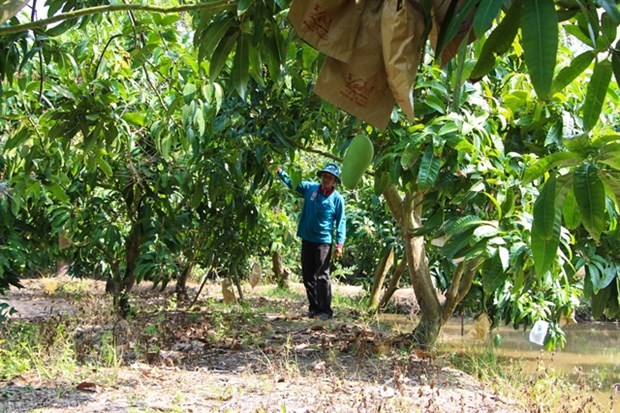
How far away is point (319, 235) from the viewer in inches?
205

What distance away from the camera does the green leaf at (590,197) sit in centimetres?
103

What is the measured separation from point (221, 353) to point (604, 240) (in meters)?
1.99

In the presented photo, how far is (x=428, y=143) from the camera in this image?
8.00ft

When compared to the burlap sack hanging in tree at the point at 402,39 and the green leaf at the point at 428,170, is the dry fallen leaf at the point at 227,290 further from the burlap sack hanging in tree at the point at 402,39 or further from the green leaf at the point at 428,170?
the burlap sack hanging in tree at the point at 402,39

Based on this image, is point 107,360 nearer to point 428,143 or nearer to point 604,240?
point 428,143

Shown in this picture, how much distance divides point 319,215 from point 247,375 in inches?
89.9

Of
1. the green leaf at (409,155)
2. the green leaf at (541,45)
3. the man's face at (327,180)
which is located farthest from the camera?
the man's face at (327,180)

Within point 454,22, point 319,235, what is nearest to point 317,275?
point 319,235

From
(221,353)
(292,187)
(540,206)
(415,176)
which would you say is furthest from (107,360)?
(540,206)

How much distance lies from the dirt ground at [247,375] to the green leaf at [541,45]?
5.49ft

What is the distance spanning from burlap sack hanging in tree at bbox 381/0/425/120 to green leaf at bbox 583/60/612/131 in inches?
10.8

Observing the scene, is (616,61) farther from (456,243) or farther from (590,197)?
(456,243)

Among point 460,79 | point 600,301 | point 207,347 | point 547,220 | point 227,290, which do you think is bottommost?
point 207,347

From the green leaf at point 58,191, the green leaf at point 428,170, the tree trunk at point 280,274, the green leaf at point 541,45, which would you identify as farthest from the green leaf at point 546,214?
the tree trunk at point 280,274
